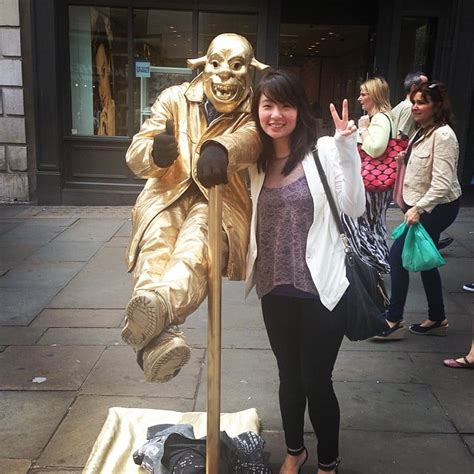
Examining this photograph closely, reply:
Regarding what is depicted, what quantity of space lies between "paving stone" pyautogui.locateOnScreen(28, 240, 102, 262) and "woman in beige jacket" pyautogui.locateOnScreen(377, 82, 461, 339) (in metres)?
3.58

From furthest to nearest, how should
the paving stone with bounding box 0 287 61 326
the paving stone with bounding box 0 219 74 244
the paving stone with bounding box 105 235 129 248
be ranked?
the paving stone with bounding box 0 219 74 244 < the paving stone with bounding box 105 235 129 248 < the paving stone with bounding box 0 287 61 326

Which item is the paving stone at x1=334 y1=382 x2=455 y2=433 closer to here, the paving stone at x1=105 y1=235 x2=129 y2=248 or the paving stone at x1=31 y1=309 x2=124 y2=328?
the paving stone at x1=31 y1=309 x2=124 y2=328

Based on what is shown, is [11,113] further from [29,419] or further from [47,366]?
[29,419]

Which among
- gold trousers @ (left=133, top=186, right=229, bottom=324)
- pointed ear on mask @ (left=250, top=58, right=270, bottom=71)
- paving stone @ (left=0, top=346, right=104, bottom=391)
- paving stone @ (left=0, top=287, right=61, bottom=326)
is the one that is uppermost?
pointed ear on mask @ (left=250, top=58, right=270, bottom=71)

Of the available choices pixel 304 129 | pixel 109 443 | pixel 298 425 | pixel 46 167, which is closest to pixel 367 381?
pixel 298 425

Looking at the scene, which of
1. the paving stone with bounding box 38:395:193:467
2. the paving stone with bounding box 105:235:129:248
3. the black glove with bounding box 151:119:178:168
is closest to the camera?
the black glove with bounding box 151:119:178:168

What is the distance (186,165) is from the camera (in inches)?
101

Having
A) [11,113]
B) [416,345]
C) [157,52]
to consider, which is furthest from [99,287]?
[157,52]

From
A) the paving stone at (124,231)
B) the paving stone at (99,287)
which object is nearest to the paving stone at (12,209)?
the paving stone at (124,231)

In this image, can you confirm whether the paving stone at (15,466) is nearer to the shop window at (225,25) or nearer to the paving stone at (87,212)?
the paving stone at (87,212)

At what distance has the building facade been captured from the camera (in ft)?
29.1

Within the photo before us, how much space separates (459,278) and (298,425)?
390 centimetres

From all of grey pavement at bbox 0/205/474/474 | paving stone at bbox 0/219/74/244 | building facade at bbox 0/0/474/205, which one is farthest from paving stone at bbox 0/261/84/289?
building facade at bbox 0/0/474/205

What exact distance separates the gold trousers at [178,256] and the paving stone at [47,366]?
5.60 ft
